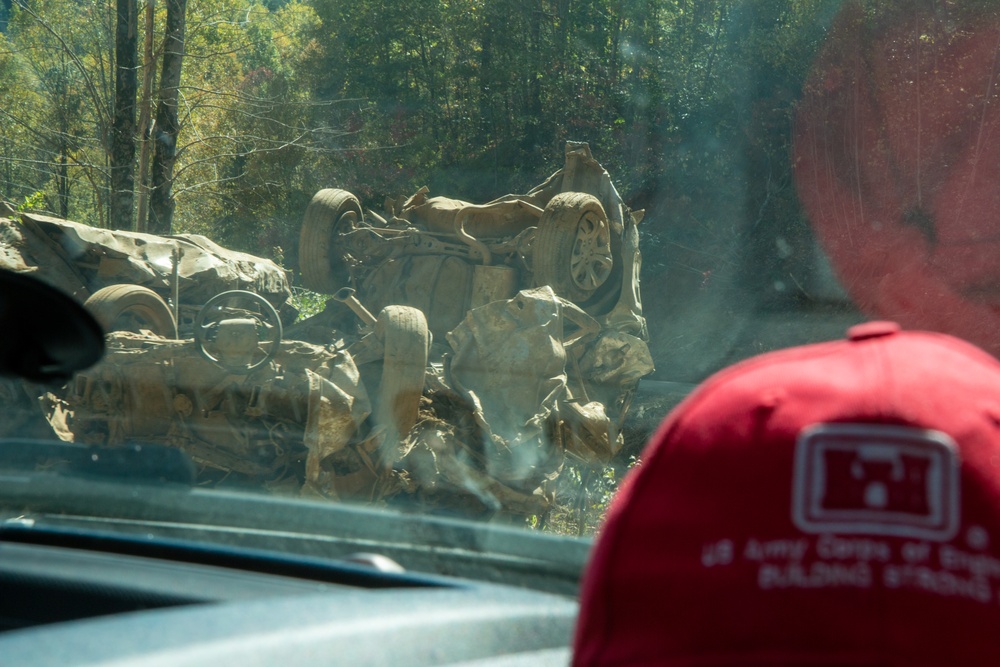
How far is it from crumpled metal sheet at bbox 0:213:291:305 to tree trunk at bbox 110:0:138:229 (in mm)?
6633

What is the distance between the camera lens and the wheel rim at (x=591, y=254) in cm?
833

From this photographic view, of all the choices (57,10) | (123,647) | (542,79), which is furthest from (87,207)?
(123,647)

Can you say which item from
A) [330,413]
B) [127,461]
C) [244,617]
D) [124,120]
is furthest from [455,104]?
[244,617]

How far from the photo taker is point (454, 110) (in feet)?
82.1

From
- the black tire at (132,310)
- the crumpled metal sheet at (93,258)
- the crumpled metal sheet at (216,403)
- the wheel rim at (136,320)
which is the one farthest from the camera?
the crumpled metal sheet at (93,258)

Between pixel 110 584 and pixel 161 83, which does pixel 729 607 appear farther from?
pixel 161 83

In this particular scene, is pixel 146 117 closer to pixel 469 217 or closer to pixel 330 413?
pixel 469 217

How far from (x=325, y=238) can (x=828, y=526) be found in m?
8.46

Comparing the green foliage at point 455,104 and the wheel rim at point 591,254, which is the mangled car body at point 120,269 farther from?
the green foliage at point 455,104

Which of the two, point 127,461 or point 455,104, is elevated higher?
A: point 455,104

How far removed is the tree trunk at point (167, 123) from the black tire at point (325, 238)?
660 centimetres

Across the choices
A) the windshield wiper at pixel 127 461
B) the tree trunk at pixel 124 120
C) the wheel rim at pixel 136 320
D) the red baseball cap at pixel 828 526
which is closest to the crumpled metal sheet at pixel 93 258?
the wheel rim at pixel 136 320

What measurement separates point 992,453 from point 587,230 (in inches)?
298

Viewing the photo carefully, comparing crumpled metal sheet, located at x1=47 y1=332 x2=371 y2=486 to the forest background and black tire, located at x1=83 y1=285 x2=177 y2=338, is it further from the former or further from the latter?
the forest background
